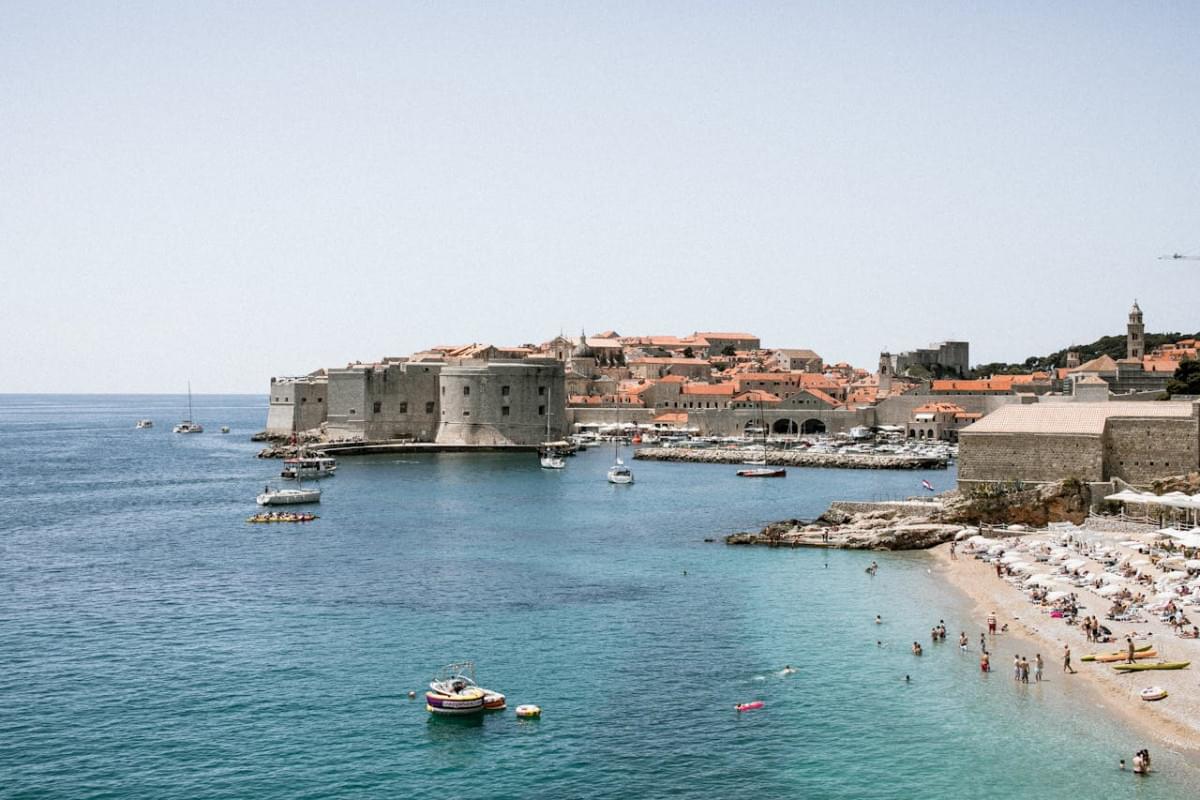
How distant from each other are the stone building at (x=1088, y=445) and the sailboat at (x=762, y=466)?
22971 millimetres

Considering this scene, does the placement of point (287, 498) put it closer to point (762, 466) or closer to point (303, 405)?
point (762, 466)

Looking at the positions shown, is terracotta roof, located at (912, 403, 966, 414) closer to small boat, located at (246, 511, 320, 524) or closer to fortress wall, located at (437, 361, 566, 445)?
fortress wall, located at (437, 361, 566, 445)

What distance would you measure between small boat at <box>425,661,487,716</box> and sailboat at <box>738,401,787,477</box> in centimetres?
3946

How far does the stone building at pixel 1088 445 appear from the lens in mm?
29422

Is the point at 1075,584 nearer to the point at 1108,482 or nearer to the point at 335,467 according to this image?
the point at 1108,482

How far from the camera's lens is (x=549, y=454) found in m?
60.4

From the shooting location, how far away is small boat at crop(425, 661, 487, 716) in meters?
15.9

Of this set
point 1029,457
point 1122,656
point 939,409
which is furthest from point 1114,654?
point 939,409

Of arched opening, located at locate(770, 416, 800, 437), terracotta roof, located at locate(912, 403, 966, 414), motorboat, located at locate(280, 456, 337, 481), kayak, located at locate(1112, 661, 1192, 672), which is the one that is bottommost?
kayak, located at locate(1112, 661, 1192, 672)

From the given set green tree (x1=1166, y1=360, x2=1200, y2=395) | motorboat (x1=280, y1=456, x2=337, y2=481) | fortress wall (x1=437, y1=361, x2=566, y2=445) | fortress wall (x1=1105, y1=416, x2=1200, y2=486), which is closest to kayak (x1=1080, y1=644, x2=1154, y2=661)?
fortress wall (x1=1105, y1=416, x2=1200, y2=486)

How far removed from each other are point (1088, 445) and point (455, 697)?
2034 cm

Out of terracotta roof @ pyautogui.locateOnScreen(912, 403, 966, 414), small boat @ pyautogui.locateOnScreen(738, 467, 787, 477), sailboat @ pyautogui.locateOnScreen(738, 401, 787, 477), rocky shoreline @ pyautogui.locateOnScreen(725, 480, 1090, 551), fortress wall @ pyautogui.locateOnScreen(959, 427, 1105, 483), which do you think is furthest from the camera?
terracotta roof @ pyautogui.locateOnScreen(912, 403, 966, 414)

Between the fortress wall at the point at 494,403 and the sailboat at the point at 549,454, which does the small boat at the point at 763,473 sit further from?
the fortress wall at the point at 494,403

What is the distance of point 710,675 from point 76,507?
100 feet
